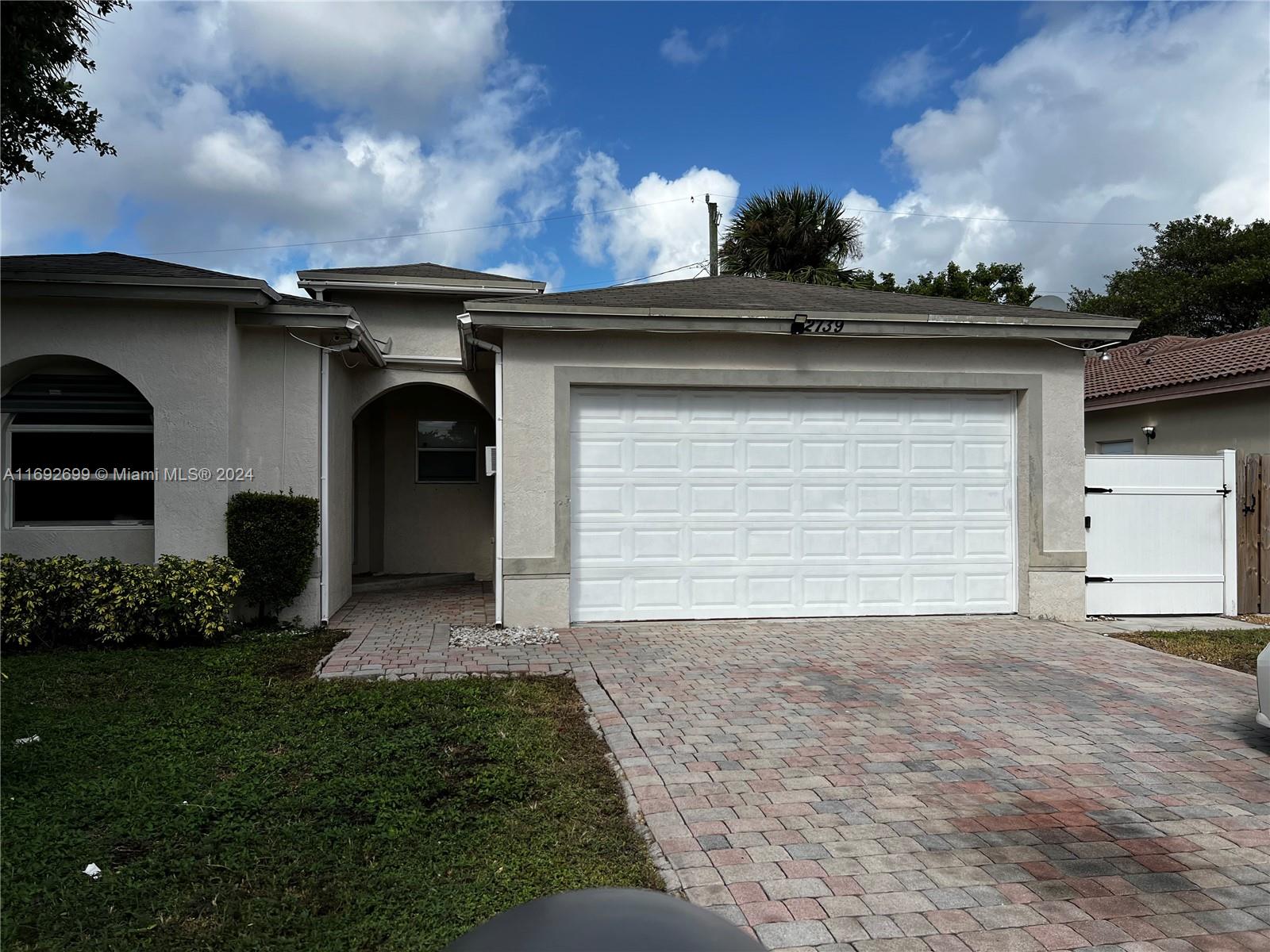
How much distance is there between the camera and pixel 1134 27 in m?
10.9

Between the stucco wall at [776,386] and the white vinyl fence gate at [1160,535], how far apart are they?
38 centimetres

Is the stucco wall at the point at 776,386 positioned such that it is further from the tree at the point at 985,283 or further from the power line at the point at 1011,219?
the tree at the point at 985,283

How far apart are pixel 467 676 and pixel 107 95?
7.29 metres

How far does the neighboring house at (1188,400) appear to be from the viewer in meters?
13.2

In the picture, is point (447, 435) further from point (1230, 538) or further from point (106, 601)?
point (1230, 538)

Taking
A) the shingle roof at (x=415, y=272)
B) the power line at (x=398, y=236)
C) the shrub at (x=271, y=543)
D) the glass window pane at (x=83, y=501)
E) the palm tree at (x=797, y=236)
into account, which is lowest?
the shrub at (x=271, y=543)

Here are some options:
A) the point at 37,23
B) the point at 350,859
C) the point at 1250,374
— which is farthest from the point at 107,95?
the point at 1250,374

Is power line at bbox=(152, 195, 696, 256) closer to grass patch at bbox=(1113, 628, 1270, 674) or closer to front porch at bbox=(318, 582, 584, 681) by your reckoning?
front porch at bbox=(318, 582, 584, 681)

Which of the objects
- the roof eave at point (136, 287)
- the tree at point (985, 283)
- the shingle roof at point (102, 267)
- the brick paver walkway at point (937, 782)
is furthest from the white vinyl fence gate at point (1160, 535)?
the tree at point (985, 283)

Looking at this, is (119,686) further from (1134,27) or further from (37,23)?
(1134,27)

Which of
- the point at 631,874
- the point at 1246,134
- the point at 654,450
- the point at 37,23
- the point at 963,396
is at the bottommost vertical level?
the point at 631,874

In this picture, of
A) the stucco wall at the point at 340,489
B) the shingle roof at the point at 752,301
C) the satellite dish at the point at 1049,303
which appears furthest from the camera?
the satellite dish at the point at 1049,303

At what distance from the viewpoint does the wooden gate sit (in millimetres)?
10156

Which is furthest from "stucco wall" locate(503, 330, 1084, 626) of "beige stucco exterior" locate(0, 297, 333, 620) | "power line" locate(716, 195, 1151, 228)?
"power line" locate(716, 195, 1151, 228)
